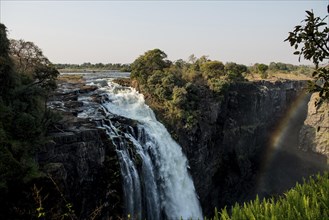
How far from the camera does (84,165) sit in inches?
712

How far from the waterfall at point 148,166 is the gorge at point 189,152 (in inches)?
2.6

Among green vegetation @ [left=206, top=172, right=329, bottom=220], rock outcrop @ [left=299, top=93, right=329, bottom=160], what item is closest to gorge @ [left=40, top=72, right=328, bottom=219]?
rock outcrop @ [left=299, top=93, right=329, bottom=160]

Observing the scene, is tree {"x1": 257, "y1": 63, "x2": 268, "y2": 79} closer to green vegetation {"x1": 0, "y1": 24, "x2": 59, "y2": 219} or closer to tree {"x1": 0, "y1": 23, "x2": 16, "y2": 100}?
green vegetation {"x1": 0, "y1": 24, "x2": 59, "y2": 219}

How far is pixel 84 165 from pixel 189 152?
13.1 meters

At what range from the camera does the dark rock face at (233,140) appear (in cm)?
3092

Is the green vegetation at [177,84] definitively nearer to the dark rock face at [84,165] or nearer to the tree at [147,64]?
the tree at [147,64]

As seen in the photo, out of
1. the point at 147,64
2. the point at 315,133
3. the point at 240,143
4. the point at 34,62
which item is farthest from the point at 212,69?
the point at 34,62

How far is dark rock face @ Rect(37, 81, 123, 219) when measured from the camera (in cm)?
1655

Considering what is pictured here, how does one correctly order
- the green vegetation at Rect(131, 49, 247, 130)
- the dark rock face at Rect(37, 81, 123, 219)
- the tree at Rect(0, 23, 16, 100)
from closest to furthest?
the tree at Rect(0, 23, 16, 100), the dark rock face at Rect(37, 81, 123, 219), the green vegetation at Rect(131, 49, 247, 130)

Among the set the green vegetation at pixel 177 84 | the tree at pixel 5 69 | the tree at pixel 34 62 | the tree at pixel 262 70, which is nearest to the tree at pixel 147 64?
the green vegetation at pixel 177 84

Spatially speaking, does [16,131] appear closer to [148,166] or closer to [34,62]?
[34,62]

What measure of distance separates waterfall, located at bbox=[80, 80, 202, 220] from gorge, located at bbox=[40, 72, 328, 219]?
65mm

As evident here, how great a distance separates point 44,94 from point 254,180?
32.2 meters

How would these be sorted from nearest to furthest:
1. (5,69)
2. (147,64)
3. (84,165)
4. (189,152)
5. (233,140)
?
(5,69) → (84,165) → (189,152) → (147,64) → (233,140)
